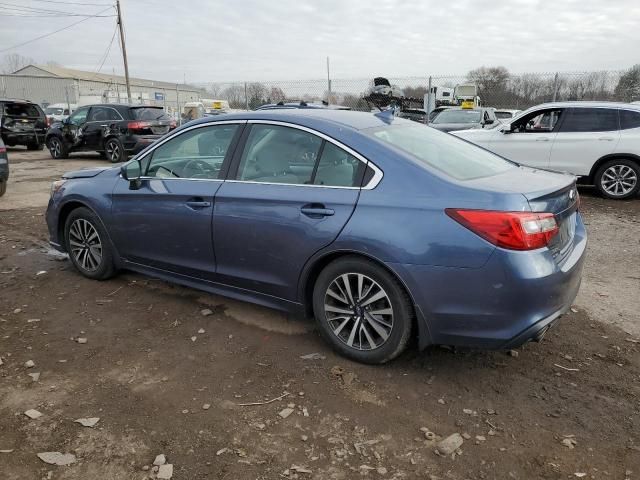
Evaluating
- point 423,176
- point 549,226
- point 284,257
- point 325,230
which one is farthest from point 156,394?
point 549,226

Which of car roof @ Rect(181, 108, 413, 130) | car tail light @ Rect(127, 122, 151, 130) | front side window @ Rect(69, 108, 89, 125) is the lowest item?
car roof @ Rect(181, 108, 413, 130)

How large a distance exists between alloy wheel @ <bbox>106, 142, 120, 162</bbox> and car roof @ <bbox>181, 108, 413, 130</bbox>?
11.3m

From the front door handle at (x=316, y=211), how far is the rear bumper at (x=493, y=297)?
0.54 metres

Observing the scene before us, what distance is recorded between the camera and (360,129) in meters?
3.43

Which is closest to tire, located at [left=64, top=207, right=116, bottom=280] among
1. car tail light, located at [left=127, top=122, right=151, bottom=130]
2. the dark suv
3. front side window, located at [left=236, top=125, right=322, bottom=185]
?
front side window, located at [left=236, top=125, right=322, bottom=185]

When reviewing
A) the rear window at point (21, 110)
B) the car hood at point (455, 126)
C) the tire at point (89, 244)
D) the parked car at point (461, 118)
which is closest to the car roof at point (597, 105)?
the car hood at point (455, 126)

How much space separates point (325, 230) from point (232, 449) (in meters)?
1.37

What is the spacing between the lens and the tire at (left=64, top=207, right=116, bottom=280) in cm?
468

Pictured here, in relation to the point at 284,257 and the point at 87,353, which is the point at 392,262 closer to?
the point at 284,257

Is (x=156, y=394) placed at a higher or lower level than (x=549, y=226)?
lower

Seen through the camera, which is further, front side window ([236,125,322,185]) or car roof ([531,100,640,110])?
car roof ([531,100,640,110])

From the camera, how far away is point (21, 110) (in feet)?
59.5

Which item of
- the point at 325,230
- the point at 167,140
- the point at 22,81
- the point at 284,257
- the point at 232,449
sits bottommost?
→ the point at 232,449

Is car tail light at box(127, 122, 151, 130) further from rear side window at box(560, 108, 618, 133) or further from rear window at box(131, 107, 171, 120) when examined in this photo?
rear side window at box(560, 108, 618, 133)
